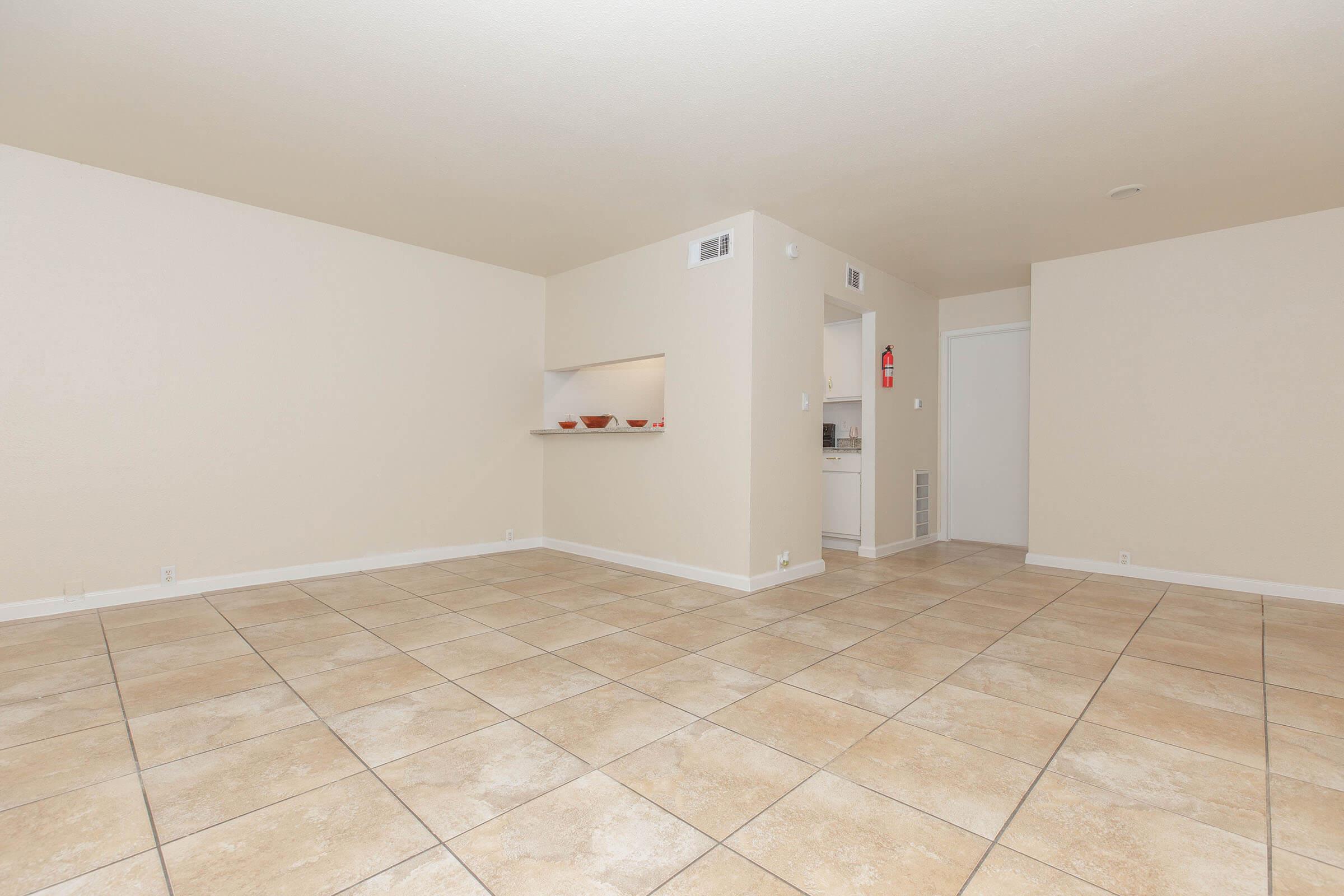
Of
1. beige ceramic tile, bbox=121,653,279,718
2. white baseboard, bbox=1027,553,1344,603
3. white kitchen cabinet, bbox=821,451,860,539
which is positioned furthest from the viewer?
white kitchen cabinet, bbox=821,451,860,539

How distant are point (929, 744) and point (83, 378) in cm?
483

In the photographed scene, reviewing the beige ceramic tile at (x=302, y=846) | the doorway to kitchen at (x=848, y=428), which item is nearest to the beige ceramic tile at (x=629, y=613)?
the beige ceramic tile at (x=302, y=846)

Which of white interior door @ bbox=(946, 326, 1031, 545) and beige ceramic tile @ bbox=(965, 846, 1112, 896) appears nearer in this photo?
beige ceramic tile @ bbox=(965, 846, 1112, 896)

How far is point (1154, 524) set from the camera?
471cm

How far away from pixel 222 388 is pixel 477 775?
360 centimetres

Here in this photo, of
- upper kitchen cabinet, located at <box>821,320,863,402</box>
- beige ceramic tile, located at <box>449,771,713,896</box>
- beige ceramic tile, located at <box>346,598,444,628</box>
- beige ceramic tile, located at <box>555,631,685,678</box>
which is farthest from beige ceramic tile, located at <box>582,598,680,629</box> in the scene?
upper kitchen cabinet, located at <box>821,320,863,402</box>

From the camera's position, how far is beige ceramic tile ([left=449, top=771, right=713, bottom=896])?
4.52 feet

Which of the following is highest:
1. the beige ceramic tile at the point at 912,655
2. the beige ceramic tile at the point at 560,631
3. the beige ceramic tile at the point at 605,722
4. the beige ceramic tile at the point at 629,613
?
the beige ceramic tile at the point at 605,722

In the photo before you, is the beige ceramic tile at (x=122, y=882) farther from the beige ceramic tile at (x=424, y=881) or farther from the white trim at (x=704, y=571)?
the white trim at (x=704, y=571)

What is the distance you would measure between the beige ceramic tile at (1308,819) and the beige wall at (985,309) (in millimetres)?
4660

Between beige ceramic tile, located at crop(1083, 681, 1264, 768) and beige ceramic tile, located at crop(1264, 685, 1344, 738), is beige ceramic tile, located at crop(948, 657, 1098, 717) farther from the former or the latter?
A: beige ceramic tile, located at crop(1264, 685, 1344, 738)

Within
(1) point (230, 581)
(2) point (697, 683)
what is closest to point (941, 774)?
(2) point (697, 683)

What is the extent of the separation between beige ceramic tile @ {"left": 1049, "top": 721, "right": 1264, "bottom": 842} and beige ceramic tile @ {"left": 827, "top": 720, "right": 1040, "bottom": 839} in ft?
0.68

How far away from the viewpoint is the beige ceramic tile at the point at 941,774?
1670 millimetres
